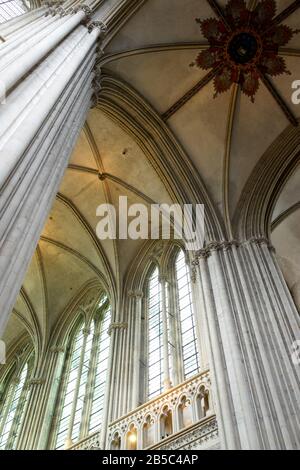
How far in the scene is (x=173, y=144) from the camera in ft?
41.1

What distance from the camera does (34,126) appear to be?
17.1 feet

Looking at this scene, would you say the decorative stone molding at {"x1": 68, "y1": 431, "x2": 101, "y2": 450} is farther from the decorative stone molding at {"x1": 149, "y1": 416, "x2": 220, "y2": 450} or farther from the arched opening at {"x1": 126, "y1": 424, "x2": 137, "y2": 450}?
the decorative stone molding at {"x1": 149, "y1": 416, "x2": 220, "y2": 450}

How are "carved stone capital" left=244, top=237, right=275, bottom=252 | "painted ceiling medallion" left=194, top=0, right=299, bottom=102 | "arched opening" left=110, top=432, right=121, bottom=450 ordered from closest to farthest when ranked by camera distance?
"arched opening" left=110, top=432, right=121, bottom=450 < "carved stone capital" left=244, top=237, right=275, bottom=252 < "painted ceiling medallion" left=194, top=0, right=299, bottom=102

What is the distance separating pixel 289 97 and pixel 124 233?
5930mm

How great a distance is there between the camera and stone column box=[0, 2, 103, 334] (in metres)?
4.51

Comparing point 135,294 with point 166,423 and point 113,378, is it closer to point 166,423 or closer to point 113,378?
point 113,378

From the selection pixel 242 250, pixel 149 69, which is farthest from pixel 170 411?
pixel 149 69

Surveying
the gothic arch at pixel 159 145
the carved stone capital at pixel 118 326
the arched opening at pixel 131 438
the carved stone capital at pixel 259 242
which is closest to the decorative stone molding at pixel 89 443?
the arched opening at pixel 131 438

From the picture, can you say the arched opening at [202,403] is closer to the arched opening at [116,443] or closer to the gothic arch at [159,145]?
the arched opening at [116,443]

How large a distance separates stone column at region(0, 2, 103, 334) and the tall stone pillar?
427cm

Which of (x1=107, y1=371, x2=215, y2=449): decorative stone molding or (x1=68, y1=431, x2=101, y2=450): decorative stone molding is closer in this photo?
(x1=107, y1=371, x2=215, y2=449): decorative stone molding

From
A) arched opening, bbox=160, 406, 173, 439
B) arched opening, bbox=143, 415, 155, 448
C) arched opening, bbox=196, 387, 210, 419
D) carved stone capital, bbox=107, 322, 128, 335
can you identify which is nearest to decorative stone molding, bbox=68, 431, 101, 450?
arched opening, bbox=143, 415, 155, 448

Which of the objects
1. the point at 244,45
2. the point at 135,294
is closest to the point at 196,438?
the point at 135,294
